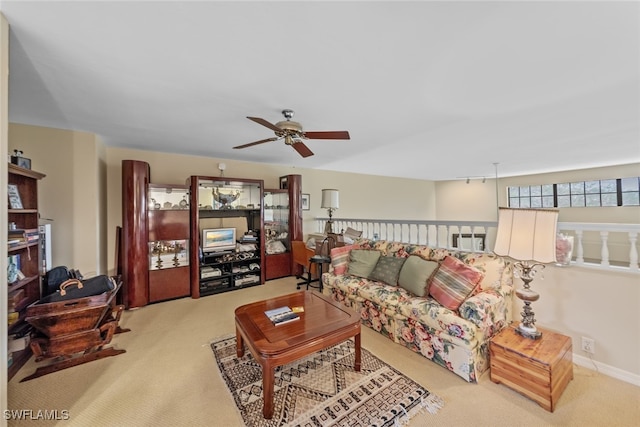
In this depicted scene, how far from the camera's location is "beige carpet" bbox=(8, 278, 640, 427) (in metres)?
1.55

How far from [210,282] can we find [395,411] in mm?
3239

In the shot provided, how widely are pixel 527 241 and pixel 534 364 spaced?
813mm

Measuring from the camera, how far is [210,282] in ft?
12.9

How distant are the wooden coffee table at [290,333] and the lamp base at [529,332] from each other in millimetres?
1254

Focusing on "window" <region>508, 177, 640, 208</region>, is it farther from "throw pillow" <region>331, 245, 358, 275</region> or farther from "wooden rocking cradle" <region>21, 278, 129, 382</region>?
"wooden rocking cradle" <region>21, 278, 129, 382</region>

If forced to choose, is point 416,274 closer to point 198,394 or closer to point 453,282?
point 453,282

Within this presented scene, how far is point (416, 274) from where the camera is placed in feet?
8.13

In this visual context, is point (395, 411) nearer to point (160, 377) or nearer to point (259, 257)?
point (160, 377)

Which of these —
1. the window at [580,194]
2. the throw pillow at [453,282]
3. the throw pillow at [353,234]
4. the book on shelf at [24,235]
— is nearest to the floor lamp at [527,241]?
the throw pillow at [453,282]

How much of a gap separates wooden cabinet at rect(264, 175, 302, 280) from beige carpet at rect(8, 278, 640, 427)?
2272 mm

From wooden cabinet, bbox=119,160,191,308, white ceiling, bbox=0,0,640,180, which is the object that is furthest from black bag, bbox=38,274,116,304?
white ceiling, bbox=0,0,640,180

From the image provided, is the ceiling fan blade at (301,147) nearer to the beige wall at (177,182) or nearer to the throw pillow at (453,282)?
the throw pillow at (453,282)

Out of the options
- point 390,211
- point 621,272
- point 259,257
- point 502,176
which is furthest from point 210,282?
point 502,176

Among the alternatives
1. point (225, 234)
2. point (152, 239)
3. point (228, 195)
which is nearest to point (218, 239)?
point (225, 234)
